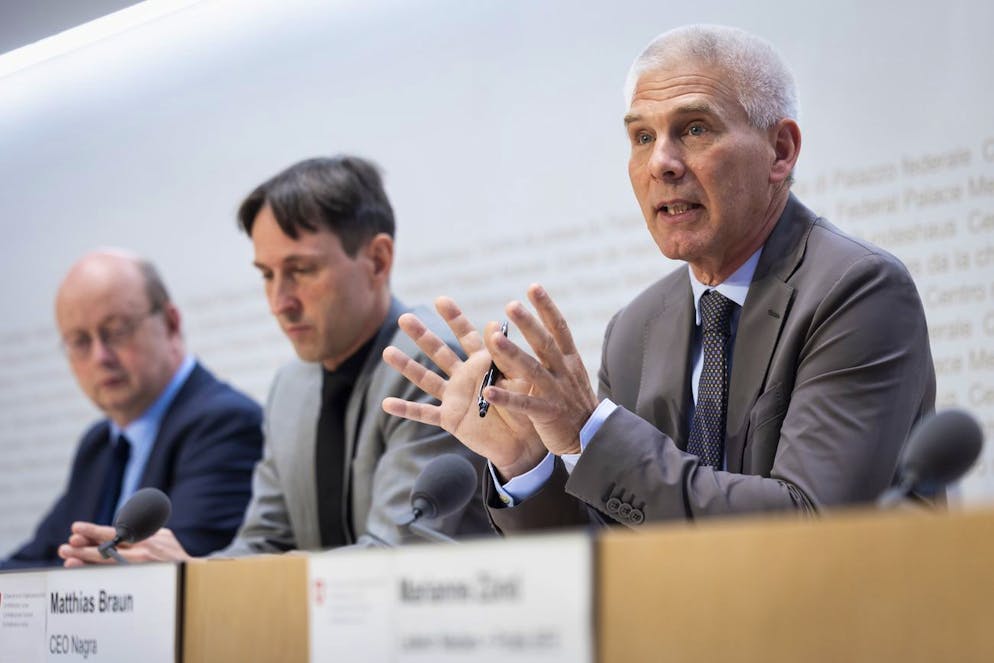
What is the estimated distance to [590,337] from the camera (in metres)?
3.70

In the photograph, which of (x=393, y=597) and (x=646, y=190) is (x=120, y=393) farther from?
(x=393, y=597)

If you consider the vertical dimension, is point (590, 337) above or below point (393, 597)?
above

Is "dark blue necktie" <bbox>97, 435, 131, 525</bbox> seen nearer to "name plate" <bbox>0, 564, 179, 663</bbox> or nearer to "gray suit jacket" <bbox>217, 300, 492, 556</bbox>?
"gray suit jacket" <bbox>217, 300, 492, 556</bbox>

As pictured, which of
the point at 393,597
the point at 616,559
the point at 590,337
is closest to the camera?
the point at 616,559

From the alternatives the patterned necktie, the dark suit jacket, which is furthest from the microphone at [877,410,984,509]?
the dark suit jacket

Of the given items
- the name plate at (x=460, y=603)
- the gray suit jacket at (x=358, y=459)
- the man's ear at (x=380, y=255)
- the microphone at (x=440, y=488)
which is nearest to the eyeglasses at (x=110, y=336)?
the gray suit jacket at (x=358, y=459)

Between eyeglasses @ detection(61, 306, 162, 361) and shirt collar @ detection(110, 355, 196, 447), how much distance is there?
8.2 inches

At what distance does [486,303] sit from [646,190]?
1.80 meters

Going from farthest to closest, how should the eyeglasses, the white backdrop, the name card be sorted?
the eyeglasses < the white backdrop < the name card

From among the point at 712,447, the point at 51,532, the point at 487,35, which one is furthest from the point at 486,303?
the point at 712,447

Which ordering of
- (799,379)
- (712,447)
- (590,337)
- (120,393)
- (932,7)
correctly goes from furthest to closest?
(120,393) < (590,337) < (932,7) < (712,447) < (799,379)

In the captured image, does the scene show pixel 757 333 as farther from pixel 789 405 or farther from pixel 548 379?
pixel 548 379

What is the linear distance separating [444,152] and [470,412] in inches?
92.2

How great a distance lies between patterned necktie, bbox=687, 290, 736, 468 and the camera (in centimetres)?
206
